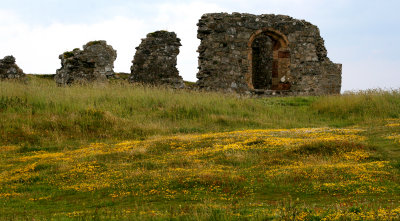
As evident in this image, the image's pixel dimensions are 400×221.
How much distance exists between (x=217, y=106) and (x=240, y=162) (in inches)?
339

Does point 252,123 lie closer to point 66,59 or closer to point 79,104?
point 79,104

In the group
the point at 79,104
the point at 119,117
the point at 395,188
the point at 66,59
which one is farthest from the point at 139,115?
the point at 395,188

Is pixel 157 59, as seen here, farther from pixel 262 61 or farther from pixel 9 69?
pixel 262 61

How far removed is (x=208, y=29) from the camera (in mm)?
23578

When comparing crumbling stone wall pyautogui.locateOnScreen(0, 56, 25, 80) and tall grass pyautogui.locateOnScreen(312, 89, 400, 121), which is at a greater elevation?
crumbling stone wall pyautogui.locateOnScreen(0, 56, 25, 80)

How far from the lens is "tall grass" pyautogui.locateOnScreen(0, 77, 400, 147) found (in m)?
14.6

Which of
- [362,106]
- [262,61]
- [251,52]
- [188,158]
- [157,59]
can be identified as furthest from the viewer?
[262,61]

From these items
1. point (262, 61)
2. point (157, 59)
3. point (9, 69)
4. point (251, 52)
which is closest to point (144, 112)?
point (157, 59)

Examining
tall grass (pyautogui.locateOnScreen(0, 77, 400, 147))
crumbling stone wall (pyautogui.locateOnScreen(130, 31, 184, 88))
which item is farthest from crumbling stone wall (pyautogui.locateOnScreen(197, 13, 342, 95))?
tall grass (pyautogui.locateOnScreen(0, 77, 400, 147))

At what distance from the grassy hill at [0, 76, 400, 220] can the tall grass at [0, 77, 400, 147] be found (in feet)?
0.16

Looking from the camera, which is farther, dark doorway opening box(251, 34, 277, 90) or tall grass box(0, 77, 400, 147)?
dark doorway opening box(251, 34, 277, 90)

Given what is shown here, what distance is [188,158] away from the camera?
34.7 feet

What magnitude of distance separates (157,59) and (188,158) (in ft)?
48.4

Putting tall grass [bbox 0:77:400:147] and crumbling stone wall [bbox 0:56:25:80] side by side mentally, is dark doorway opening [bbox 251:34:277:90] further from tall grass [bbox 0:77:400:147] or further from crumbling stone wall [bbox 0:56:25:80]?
crumbling stone wall [bbox 0:56:25:80]
